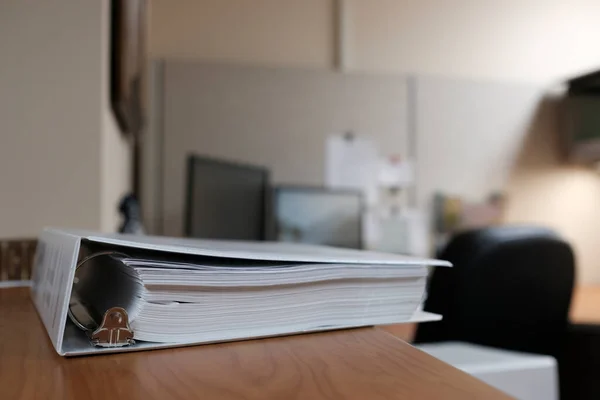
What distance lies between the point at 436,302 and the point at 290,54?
128 cm

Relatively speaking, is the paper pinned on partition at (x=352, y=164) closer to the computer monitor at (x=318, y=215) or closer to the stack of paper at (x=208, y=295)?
the computer monitor at (x=318, y=215)

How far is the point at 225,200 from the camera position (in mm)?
A: 1373

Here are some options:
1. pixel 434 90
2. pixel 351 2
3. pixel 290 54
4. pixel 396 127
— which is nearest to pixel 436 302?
pixel 396 127

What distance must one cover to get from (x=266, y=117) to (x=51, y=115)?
1.16m

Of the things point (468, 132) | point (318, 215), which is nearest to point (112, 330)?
point (318, 215)

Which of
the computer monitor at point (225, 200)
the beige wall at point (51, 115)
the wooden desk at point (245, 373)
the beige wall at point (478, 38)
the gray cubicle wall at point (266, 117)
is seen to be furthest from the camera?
the beige wall at point (478, 38)

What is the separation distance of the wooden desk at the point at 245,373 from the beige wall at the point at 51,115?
353 millimetres

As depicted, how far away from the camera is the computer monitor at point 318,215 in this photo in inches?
68.5

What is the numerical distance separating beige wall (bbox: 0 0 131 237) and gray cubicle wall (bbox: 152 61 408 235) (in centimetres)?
98

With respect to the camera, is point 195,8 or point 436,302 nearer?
point 436,302

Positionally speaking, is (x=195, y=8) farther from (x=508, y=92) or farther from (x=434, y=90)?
(x=508, y=92)

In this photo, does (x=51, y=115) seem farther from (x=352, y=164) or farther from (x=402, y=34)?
(x=402, y=34)

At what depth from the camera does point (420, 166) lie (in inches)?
76.8

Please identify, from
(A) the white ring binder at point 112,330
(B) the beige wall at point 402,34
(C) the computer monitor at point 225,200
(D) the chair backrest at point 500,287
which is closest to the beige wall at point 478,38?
(B) the beige wall at point 402,34
